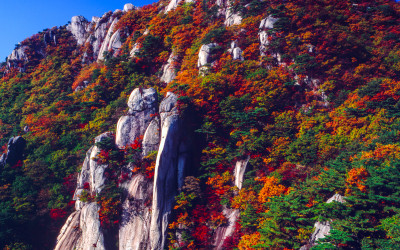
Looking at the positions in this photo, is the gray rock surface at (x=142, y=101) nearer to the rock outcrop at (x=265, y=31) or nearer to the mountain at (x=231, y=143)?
the mountain at (x=231, y=143)

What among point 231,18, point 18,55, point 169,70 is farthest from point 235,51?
point 18,55

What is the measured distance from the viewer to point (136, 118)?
20.6m

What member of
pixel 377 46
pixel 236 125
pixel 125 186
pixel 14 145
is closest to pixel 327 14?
pixel 377 46

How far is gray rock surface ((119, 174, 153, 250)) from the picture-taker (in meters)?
16.4

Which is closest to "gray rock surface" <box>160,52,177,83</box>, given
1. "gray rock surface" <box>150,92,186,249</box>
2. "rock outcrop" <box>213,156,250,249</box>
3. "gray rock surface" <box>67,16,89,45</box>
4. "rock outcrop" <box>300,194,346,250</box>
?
"gray rock surface" <box>150,92,186,249</box>

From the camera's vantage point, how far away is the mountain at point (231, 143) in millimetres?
11359

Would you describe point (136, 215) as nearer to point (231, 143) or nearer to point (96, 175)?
point (96, 175)

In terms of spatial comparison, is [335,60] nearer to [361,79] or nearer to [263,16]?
[361,79]

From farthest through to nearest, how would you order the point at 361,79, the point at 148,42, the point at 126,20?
the point at 126,20 → the point at 148,42 → the point at 361,79

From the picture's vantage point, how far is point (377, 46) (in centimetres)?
2227

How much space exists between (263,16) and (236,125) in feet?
49.8

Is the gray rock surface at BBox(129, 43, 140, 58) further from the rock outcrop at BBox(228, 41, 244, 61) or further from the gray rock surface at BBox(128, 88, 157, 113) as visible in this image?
the rock outcrop at BBox(228, 41, 244, 61)

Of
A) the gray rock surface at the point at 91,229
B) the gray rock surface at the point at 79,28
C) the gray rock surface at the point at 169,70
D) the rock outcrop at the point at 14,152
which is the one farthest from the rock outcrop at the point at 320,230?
the gray rock surface at the point at 79,28

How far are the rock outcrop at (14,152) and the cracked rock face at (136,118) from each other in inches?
431
